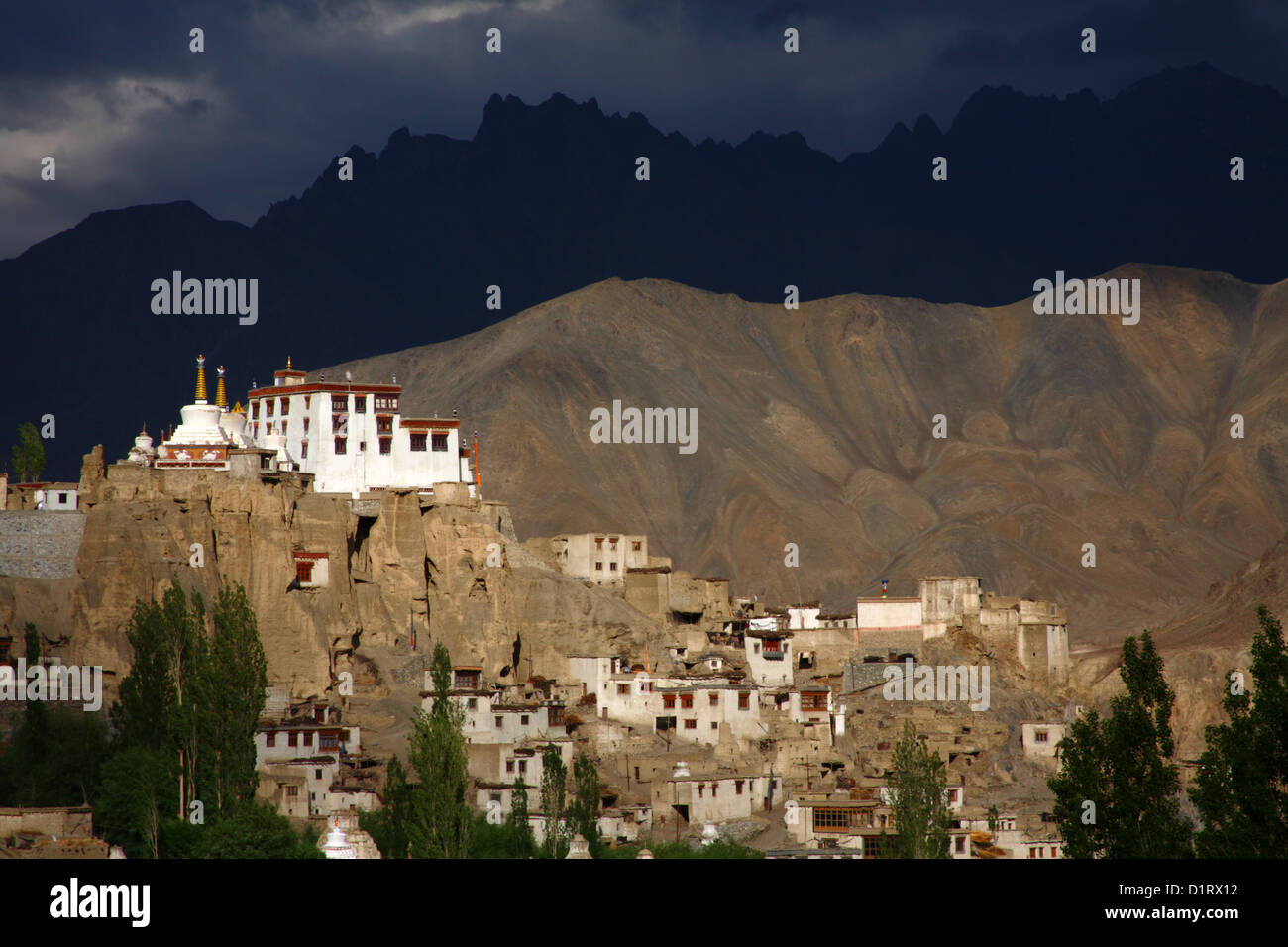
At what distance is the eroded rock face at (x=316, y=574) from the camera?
67562mm

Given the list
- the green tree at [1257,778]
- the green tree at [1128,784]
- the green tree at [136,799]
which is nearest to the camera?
the green tree at [1257,778]

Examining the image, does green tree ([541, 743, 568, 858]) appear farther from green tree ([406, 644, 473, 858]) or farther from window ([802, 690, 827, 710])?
window ([802, 690, 827, 710])

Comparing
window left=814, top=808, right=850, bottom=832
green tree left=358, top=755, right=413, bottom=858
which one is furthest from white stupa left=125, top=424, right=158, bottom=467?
window left=814, top=808, right=850, bottom=832

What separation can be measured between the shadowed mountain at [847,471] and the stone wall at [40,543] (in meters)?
73.7

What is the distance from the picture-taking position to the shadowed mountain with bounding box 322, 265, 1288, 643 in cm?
15388

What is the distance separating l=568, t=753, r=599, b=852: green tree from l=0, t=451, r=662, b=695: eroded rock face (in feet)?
48.4

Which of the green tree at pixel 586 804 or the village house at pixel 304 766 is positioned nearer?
the green tree at pixel 586 804

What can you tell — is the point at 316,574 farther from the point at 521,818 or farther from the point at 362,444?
the point at 521,818

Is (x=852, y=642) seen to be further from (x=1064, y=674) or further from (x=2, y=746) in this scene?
(x=2, y=746)

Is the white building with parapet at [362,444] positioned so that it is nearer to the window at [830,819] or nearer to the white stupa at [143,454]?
the white stupa at [143,454]

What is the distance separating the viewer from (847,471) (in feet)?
604

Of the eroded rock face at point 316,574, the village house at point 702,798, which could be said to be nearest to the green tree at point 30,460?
the eroded rock face at point 316,574

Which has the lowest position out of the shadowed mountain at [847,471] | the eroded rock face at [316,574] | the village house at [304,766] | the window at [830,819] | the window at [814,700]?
the window at [830,819]

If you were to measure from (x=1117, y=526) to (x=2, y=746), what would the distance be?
408 ft
